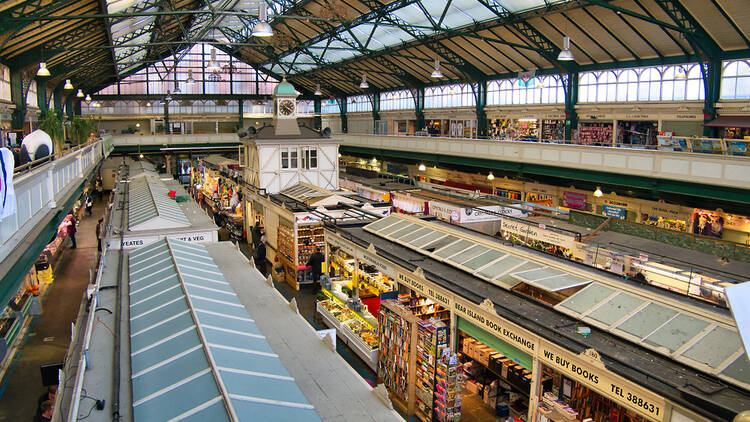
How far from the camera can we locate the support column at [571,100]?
2911 cm

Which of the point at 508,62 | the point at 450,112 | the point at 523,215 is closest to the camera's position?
the point at 523,215

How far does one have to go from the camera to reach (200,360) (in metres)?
5.84

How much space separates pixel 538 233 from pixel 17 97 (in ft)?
72.3

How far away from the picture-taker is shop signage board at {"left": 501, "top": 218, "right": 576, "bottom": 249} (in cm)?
1350

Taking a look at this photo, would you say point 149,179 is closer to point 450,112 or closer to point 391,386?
point 391,386

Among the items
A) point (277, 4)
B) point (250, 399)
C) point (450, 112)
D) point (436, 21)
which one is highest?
point (277, 4)

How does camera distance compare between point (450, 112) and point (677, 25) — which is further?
point (450, 112)

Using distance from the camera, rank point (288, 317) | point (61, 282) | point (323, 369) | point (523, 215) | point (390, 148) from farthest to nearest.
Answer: point (390, 148) → point (61, 282) → point (523, 215) → point (288, 317) → point (323, 369)

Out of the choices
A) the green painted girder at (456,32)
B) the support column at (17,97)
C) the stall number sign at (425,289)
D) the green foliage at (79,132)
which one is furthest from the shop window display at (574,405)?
the support column at (17,97)

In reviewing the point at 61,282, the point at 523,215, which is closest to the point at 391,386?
the point at 523,215

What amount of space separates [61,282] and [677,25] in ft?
81.1

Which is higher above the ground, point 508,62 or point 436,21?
point 436,21

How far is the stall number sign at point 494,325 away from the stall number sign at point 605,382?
34 centimetres

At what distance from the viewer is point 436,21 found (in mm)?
30500
